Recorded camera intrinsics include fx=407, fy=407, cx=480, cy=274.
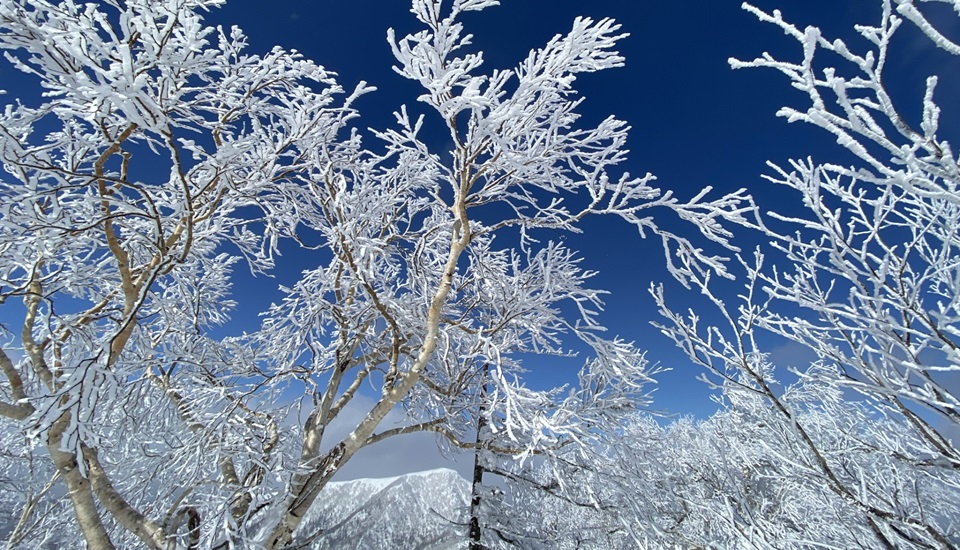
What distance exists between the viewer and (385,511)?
18.1 meters

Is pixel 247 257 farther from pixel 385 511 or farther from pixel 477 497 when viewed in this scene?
pixel 385 511

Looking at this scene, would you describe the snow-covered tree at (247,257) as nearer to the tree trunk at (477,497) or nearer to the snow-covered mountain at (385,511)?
the tree trunk at (477,497)

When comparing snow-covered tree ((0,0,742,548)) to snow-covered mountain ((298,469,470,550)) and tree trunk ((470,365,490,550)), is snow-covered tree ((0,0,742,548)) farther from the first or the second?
Answer: snow-covered mountain ((298,469,470,550))

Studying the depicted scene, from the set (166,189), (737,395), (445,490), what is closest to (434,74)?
(166,189)

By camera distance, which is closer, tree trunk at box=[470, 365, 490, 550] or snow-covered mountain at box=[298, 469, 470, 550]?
tree trunk at box=[470, 365, 490, 550]

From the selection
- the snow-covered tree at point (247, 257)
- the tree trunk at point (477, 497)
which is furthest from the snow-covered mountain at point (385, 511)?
the snow-covered tree at point (247, 257)

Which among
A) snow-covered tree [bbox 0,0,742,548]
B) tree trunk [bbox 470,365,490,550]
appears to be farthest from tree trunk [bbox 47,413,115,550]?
tree trunk [bbox 470,365,490,550]

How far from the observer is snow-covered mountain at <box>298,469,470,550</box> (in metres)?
16.8

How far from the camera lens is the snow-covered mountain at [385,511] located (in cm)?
1684

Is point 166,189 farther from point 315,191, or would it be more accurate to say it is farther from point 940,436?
point 940,436

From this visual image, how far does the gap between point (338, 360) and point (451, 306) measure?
188 cm

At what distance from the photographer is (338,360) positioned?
5.83 meters

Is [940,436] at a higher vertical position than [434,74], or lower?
→ lower

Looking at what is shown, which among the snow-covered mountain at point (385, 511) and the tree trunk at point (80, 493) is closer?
the tree trunk at point (80, 493)
